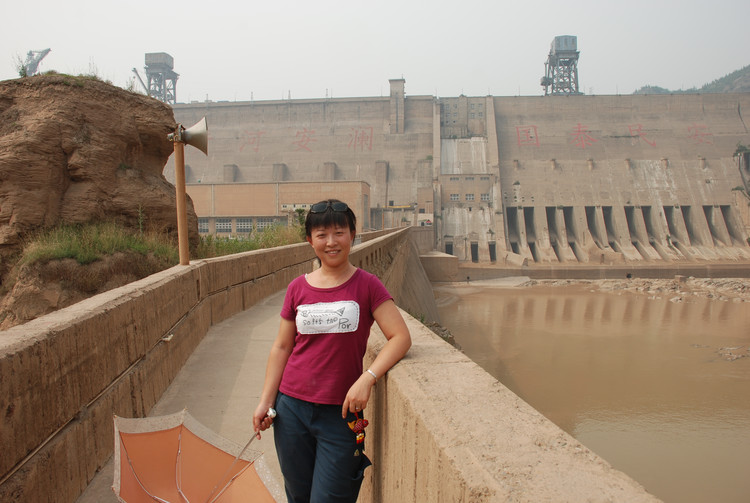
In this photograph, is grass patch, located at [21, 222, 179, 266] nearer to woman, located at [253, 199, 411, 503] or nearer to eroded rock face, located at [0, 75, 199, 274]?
eroded rock face, located at [0, 75, 199, 274]

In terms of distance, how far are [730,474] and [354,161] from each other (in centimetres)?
3970

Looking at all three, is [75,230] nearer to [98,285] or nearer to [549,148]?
[98,285]

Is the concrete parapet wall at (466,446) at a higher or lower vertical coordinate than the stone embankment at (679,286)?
higher

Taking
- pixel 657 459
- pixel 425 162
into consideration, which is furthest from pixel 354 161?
pixel 657 459

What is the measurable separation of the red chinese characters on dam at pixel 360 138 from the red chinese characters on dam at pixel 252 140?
27.3 feet

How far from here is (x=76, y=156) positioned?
22.0 ft

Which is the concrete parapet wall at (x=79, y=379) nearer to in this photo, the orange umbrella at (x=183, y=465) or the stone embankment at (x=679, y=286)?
the orange umbrella at (x=183, y=465)

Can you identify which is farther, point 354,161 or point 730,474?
point 354,161

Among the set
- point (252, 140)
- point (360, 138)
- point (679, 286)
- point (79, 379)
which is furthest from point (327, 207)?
point (252, 140)

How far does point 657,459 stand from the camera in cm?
902

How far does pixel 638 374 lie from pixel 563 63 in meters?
49.2

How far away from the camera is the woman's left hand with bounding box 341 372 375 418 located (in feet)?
6.03

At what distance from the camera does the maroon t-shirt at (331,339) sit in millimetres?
1979

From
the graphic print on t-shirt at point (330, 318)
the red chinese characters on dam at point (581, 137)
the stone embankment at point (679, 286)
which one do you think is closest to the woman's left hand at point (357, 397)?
the graphic print on t-shirt at point (330, 318)
